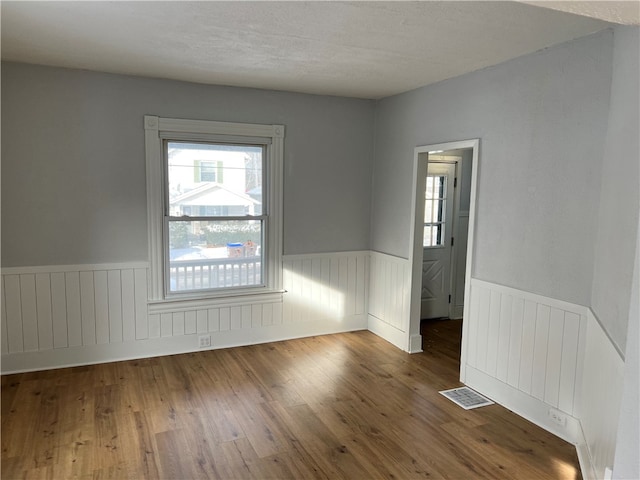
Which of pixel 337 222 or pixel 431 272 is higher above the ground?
pixel 337 222

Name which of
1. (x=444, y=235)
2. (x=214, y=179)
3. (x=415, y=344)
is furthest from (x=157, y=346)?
(x=444, y=235)

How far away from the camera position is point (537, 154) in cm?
315

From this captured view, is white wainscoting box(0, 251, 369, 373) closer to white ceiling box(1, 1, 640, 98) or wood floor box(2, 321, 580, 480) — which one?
wood floor box(2, 321, 580, 480)

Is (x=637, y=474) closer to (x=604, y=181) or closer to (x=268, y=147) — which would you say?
(x=604, y=181)

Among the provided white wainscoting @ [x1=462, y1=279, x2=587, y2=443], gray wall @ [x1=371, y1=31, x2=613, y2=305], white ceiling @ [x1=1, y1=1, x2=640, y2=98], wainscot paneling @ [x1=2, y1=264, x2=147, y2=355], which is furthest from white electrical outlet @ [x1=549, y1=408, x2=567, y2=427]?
wainscot paneling @ [x1=2, y1=264, x2=147, y2=355]

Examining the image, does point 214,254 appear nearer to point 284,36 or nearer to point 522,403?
point 284,36

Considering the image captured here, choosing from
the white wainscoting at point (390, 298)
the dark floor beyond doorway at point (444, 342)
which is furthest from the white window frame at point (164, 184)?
the dark floor beyond doorway at point (444, 342)

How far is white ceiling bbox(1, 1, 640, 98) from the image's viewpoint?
2.45m

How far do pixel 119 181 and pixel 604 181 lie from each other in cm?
370

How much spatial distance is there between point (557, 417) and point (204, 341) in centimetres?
309

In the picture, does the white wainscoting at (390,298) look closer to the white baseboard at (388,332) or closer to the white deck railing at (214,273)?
the white baseboard at (388,332)

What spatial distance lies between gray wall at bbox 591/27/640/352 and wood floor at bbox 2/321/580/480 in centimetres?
110

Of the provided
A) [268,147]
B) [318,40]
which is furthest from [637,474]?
[268,147]

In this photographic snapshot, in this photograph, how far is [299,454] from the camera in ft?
9.20
